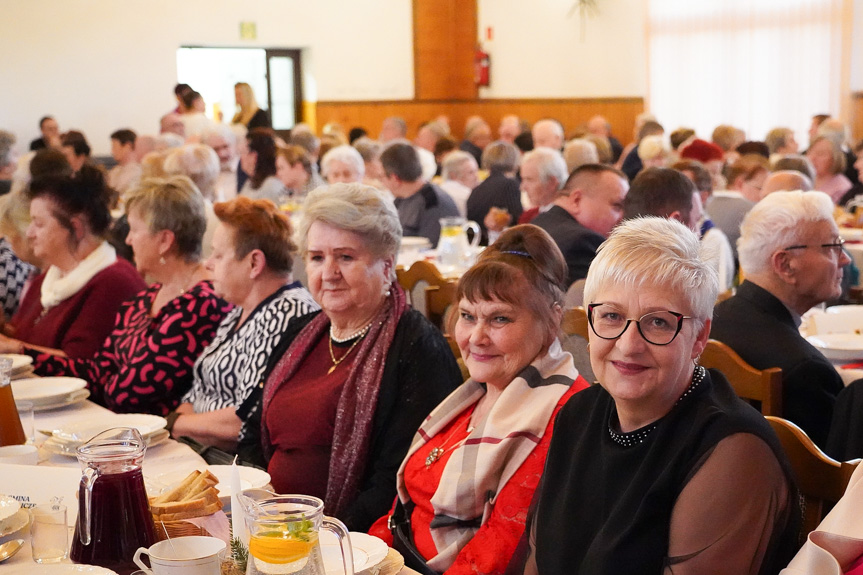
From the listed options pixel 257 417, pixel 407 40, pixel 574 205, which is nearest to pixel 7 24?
pixel 407 40

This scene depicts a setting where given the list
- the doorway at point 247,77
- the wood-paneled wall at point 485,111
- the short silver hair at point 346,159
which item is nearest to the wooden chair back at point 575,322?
the short silver hair at point 346,159

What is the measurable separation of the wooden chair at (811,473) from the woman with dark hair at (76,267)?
2.73 meters

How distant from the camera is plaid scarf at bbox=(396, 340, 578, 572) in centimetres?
201

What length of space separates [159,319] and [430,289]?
111 cm

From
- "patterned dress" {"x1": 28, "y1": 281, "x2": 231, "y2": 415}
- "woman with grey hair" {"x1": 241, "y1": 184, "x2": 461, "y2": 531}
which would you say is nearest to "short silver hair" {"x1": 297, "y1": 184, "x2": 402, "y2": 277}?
"woman with grey hair" {"x1": 241, "y1": 184, "x2": 461, "y2": 531}

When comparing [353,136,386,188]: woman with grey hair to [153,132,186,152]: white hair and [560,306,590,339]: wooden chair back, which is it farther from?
[560,306,590,339]: wooden chair back

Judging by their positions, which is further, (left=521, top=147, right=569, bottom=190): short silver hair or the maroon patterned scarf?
(left=521, top=147, right=569, bottom=190): short silver hair

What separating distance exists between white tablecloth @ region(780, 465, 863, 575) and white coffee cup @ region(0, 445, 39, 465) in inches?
65.3

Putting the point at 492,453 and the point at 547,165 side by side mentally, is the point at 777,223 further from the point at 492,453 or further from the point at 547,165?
the point at 547,165

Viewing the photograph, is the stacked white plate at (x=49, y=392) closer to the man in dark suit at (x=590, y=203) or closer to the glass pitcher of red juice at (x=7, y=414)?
the glass pitcher of red juice at (x=7, y=414)

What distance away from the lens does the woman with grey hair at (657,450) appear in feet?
5.00

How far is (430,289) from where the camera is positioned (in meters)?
3.94

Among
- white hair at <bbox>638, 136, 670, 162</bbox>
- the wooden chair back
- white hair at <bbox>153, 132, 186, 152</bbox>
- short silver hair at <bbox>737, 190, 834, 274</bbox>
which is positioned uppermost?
white hair at <bbox>153, 132, 186, 152</bbox>

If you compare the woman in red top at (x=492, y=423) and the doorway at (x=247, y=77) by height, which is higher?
the doorway at (x=247, y=77)
